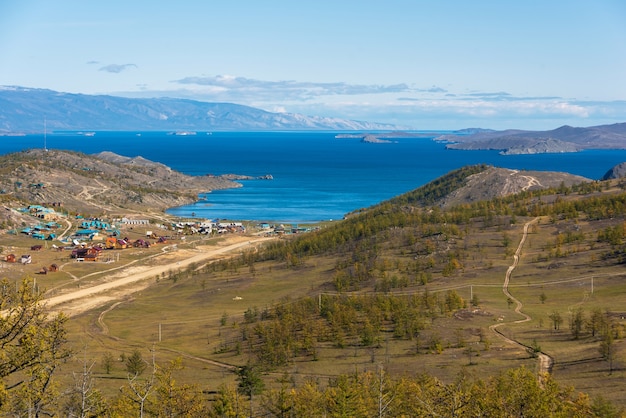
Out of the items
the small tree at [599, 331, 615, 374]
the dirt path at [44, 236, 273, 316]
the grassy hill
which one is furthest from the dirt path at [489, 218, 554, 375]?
the dirt path at [44, 236, 273, 316]

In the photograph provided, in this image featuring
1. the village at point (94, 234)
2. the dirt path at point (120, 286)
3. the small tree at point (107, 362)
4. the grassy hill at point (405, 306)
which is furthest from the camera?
the village at point (94, 234)

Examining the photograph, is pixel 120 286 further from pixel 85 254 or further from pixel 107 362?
pixel 107 362

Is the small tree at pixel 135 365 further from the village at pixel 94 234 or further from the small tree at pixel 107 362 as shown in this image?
the village at pixel 94 234

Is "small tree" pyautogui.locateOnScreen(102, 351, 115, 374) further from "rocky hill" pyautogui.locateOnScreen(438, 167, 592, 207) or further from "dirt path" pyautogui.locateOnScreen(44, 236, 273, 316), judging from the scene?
"rocky hill" pyautogui.locateOnScreen(438, 167, 592, 207)

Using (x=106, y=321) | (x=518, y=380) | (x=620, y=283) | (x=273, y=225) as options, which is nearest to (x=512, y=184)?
(x=273, y=225)

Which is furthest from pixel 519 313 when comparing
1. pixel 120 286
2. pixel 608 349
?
pixel 120 286

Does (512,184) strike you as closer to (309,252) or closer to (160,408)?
(309,252)

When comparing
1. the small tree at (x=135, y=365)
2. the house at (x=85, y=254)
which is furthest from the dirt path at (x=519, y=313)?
the house at (x=85, y=254)

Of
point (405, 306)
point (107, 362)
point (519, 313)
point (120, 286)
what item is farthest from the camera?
point (120, 286)
